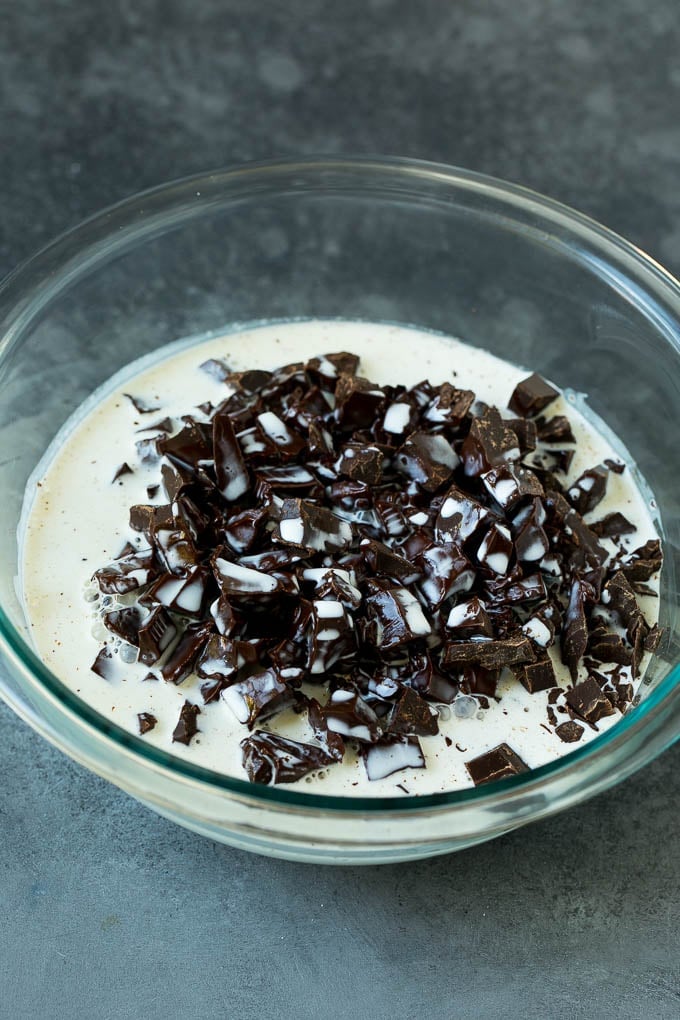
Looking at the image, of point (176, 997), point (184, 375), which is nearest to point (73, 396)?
point (184, 375)

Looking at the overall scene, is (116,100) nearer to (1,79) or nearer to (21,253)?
(1,79)

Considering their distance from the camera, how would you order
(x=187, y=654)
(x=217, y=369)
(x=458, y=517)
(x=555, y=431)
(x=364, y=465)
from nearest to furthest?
(x=187, y=654) < (x=458, y=517) < (x=364, y=465) < (x=555, y=431) < (x=217, y=369)

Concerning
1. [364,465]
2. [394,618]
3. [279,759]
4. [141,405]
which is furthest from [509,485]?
[141,405]

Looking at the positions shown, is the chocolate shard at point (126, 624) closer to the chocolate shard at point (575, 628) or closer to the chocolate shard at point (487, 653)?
the chocolate shard at point (487, 653)

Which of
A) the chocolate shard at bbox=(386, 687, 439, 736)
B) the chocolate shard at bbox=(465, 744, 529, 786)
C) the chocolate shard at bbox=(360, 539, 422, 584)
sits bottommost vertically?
the chocolate shard at bbox=(465, 744, 529, 786)

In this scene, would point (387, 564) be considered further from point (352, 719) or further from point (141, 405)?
point (141, 405)

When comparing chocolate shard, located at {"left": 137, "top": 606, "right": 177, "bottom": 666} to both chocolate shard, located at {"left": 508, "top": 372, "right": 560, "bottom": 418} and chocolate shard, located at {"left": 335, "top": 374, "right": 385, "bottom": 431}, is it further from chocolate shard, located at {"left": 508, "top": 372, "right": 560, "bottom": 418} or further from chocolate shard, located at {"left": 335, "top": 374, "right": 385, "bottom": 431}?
chocolate shard, located at {"left": 508, "top": 372, "right": 560, "bottom": 418}

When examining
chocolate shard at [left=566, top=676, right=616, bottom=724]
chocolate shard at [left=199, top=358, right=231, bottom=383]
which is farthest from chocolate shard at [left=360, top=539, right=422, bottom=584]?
chocolate shard at [left=199, top=358, right=231, bottom=383]
